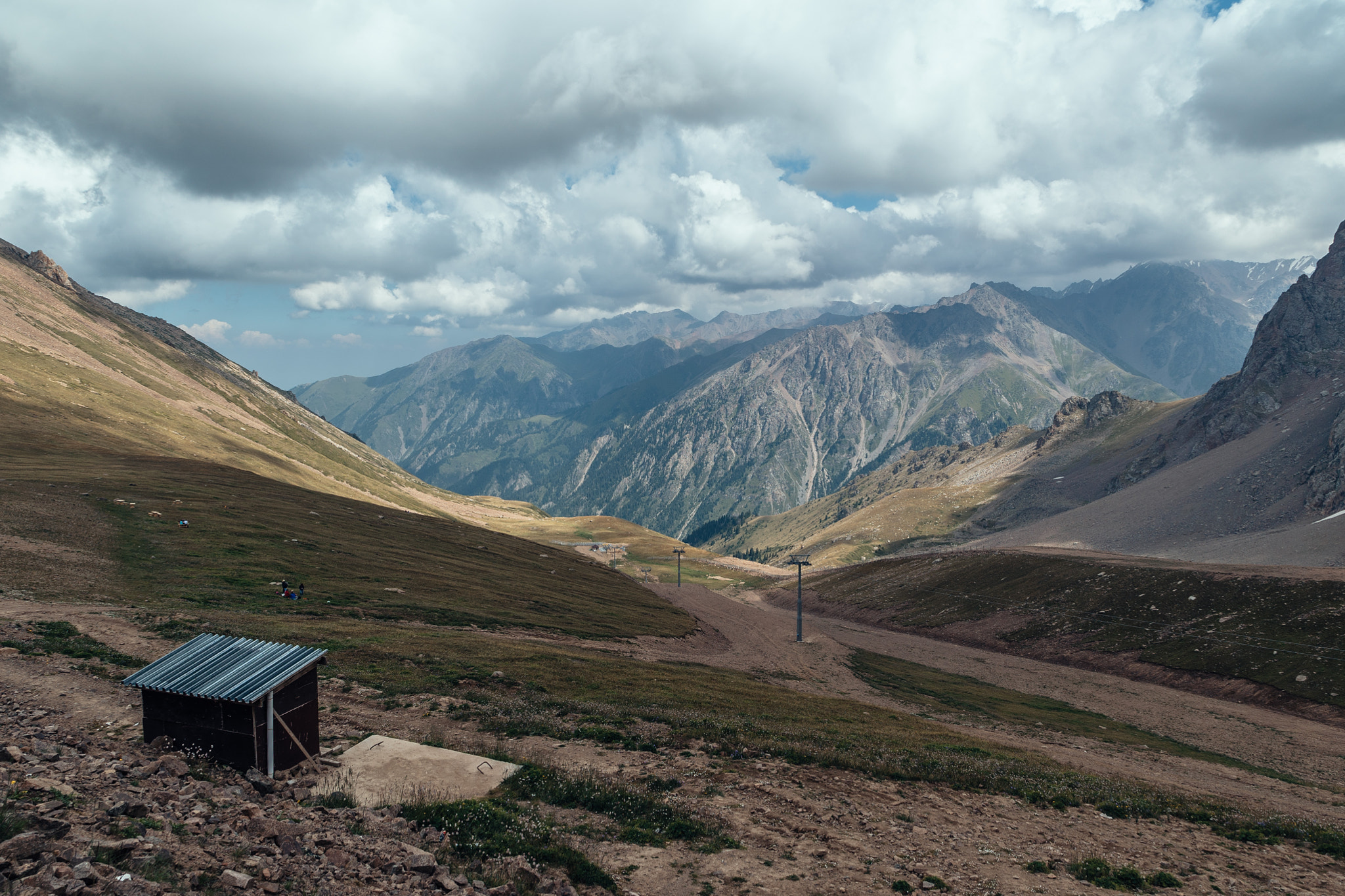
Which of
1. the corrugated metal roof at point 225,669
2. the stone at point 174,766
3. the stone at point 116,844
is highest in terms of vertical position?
the corrugated metal roof at point 225,669

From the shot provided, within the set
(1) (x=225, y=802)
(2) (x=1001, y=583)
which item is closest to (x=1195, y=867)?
(1) (x=225, y=802)

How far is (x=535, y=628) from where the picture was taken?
59.5m

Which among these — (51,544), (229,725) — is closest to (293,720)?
(229,725)

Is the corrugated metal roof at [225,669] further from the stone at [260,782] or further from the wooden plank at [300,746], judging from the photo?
the stone at [260,782]

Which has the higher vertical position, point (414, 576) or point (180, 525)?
point (180, 525)

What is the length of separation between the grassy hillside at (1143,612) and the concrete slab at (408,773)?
73.7m

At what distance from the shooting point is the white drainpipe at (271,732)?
18578 millimetres

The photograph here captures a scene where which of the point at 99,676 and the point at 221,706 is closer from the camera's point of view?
the point at 221,706

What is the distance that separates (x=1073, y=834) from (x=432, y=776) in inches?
823

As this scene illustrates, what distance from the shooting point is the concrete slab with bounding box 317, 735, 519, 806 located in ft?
61.2

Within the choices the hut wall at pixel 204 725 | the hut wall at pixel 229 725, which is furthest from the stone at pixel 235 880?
the hut wall at pixel 204 725

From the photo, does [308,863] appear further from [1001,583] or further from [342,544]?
[1001,583]

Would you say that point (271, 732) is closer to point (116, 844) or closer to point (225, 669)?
point (225, 669)

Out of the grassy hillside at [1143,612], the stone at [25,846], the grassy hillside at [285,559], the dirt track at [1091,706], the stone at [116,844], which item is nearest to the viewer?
the stone at [25,846]
